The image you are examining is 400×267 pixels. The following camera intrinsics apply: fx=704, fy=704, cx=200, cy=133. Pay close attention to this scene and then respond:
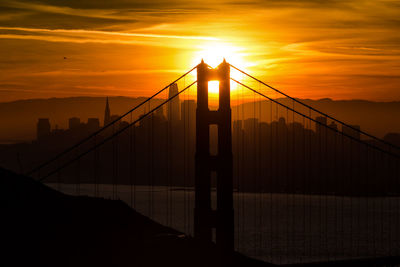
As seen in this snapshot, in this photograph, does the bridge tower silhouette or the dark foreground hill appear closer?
the dark foreground hill

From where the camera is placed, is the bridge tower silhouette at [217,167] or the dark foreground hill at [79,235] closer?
the dark foreground hill at [79,235]

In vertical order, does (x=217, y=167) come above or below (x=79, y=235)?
above

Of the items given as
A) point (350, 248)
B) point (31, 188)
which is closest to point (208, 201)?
→ point (31, 188)

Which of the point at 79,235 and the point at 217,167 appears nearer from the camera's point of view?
the point at 217,167

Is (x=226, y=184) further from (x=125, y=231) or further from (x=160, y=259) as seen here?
(x=125, y=231)
